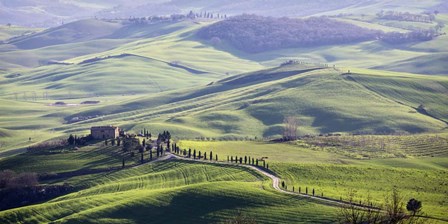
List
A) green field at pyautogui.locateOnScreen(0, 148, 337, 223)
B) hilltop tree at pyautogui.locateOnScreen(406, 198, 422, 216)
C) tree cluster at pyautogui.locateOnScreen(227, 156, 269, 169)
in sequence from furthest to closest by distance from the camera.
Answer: tree cluster at pyautogui.locateOnScreen(227, 156, 269, 169), green field at pyautogui.locateOnScreen(0, 148, 337, 223), hilltop tree at pyautogui.locateOnScreen(406, 198, 422, 216)

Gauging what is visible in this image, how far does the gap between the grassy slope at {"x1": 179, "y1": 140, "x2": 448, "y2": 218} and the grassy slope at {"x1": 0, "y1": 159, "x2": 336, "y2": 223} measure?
758cm

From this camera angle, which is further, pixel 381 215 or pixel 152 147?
pixel 152 147

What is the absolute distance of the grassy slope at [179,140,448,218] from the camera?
367ft

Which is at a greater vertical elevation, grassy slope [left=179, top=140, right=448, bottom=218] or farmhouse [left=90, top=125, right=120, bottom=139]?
farmhouse [left=90, top=125, right=120, bottom=139]

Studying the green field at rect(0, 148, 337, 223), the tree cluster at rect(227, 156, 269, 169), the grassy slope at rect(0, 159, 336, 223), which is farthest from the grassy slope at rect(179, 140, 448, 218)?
the grassy slope at rect(0, 159, 336, 223)

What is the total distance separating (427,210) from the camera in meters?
97.9

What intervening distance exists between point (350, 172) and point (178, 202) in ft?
105

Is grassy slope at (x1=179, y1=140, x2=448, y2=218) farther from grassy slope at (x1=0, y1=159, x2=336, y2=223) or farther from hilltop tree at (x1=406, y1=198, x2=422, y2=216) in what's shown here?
grassy slope at (x1=0, y1=159, x2=336, y2=223)

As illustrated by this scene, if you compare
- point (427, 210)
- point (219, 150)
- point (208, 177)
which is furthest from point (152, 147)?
point (427, 210)

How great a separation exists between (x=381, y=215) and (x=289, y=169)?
1430 inches

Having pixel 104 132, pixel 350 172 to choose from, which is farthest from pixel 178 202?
pixel 104 132

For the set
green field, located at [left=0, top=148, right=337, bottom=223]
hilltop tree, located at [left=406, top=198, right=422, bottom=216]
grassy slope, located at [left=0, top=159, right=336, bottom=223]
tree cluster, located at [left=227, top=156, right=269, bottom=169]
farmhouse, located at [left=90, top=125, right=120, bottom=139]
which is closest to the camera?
hilltop tree, located at [left=406, top=198, right=422, bottom=216]

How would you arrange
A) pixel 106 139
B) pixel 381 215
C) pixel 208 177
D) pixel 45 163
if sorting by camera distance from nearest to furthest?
1. pixel 381 215
2. pixel 208 177
3. pixel 45 163
4. pixel 106 139

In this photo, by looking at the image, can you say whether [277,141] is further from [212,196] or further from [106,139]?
[212,196]
